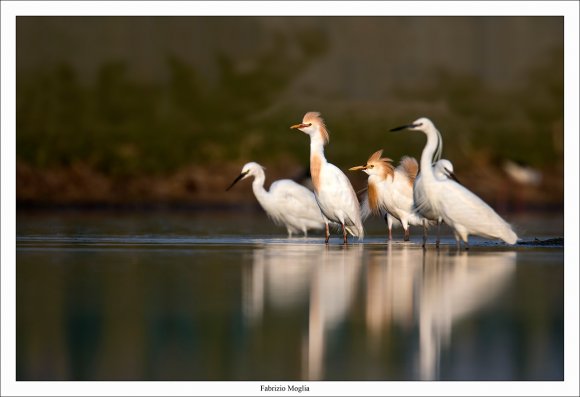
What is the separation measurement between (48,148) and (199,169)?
3.07 metres

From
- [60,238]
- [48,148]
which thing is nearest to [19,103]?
[48,148]

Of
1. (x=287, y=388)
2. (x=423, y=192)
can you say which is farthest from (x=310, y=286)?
(x=423, y=192)

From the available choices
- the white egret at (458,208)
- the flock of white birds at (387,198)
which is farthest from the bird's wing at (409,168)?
the white egret at (458,208)

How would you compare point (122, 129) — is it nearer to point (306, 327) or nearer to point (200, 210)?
point (200, 210)

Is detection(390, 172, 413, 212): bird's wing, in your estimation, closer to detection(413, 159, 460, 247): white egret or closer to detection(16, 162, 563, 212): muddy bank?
detection(413, 159, 460, 247): white egret

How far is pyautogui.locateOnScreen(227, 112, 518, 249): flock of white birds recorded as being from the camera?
37.0 ft

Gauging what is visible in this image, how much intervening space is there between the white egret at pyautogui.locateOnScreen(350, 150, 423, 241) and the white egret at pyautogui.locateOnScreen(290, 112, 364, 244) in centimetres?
43

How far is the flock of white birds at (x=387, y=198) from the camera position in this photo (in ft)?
37.0

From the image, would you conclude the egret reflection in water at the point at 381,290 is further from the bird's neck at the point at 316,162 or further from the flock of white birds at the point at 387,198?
the bird's neck at the point at 316,162

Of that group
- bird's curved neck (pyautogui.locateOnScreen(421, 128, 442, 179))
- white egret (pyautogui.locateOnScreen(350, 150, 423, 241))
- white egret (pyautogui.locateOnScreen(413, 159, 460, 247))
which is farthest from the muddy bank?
bird's curved neck (pyautogui.locateOnScreen(421, 128, 442, 179))

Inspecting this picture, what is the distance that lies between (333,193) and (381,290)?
4450mm

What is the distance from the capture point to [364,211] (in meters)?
13.9

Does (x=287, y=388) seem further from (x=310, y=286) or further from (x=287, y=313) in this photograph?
(x=310, y=286)

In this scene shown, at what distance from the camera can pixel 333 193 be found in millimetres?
12383
